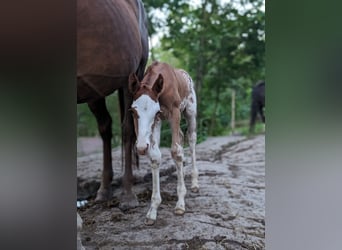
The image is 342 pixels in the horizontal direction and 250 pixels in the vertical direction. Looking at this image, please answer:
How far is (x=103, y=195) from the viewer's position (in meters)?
1.79

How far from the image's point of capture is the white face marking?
165 centimetres

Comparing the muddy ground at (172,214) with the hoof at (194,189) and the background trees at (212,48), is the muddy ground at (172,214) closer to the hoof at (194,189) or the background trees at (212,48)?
the hoof at (194,189)

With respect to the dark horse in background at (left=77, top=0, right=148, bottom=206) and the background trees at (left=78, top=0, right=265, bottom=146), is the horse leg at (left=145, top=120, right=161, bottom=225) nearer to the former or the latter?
the dark horse in background at (left=77, top=0, right=148, bottom=206)

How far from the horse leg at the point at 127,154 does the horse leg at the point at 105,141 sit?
0.23 ft

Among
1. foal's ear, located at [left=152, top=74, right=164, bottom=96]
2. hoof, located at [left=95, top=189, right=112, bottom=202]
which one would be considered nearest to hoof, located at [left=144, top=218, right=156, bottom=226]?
hoof, located at [left=95, top=189, right=112, bottom=202]

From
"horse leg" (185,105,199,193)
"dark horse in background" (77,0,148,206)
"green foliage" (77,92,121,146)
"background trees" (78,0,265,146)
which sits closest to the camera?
"dark horse in background" (77,0,148,206)

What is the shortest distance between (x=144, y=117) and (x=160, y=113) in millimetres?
80

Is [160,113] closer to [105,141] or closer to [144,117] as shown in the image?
[144,117]

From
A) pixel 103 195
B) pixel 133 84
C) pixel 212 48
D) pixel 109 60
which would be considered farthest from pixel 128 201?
pixel 212 48
